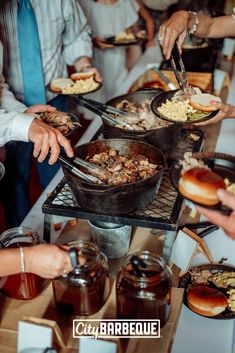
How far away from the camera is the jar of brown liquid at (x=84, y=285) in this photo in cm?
111

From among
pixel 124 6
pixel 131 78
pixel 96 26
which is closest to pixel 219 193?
pixel 131 78

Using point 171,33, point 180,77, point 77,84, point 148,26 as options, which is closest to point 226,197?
point 180,77

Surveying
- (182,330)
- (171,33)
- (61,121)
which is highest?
(171,33)

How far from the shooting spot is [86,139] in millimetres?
2279

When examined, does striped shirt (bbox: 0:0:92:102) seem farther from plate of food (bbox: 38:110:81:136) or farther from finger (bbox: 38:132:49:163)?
finger (bbox: 38:132:49:163)

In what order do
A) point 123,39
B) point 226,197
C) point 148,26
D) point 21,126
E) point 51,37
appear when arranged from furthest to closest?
point 148,26
point 123,39
point 51,37
point 21,126
point 226,197

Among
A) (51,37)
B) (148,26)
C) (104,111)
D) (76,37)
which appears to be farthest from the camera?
(148,26)

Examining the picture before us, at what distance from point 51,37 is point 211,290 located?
164cm

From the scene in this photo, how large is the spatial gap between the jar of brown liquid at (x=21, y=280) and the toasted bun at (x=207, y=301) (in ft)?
1.41

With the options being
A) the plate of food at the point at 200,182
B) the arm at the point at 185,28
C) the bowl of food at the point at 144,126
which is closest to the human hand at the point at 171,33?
the arm at the point at 185,28

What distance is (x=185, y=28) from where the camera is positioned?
1994 mm

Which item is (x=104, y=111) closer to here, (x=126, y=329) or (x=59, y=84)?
(x=59, y=84)

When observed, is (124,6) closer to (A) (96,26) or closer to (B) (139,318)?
(A) (96,26)

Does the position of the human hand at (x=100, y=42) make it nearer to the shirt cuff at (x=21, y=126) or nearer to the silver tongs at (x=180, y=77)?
the silver tongs at (x=180, y=77)
